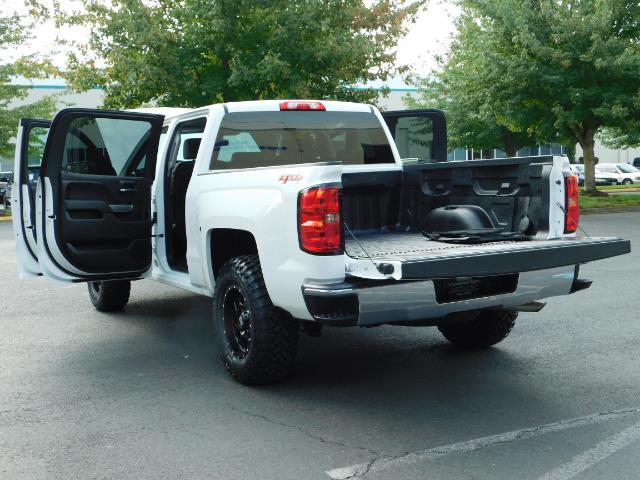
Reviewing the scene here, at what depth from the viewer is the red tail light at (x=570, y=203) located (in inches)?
199

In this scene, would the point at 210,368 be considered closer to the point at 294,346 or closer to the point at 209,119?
the point at 294,346

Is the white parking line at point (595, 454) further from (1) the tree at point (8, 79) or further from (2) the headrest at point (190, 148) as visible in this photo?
(1) the tree at point (8, 79)

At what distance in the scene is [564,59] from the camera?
22.9 metres

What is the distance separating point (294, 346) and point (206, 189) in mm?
1376

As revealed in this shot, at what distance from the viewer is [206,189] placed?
5.58 metres

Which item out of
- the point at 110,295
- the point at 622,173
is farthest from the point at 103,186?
the point at 622,173

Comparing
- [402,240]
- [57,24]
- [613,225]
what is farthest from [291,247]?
[57,24]

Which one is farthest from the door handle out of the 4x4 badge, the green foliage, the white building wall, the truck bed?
the white building wall

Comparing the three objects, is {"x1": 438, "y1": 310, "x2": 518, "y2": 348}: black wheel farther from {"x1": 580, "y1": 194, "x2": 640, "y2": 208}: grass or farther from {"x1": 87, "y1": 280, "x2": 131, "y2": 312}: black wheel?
{"x1": 580, "y1": 194, "x2": 640, "y2": 208}: grass

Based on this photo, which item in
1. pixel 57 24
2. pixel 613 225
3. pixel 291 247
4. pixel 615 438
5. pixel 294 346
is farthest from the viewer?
pixel 57 24

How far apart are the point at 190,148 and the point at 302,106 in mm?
1250

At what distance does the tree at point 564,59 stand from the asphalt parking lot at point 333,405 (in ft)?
55.0

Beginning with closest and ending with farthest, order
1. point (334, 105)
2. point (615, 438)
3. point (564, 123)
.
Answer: point (615, 438)
point (334, 105)
point (564, 123)

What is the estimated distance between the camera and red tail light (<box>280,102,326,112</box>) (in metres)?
6.13
